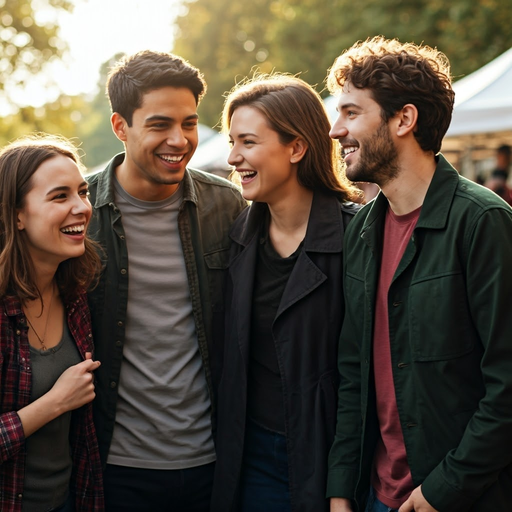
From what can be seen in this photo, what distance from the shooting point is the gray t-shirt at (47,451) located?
10.5 ft

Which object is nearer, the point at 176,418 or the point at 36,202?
the point at 36,202

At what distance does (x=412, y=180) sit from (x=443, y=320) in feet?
1.95

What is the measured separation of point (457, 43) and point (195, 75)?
1540 cm

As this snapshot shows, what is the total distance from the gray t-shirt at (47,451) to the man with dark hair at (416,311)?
1163 mm

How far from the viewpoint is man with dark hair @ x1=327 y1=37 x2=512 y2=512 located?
2.66 meters

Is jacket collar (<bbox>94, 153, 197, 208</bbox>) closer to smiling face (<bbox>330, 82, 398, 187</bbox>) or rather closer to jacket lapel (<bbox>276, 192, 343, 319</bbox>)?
jacket lapel (<bbox>276, 192, 343, 319</bbox>)

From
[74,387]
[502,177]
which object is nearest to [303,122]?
[74,387]

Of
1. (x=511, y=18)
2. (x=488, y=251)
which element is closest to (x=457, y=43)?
(x=511, y=18)

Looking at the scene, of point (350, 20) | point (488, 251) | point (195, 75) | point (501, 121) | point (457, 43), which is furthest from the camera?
point (350, 20)

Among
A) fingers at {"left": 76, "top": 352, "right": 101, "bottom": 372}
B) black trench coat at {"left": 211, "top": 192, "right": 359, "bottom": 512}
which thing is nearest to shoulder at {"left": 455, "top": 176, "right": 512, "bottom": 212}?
black trench coat at {"left": 211, "top": 192, "right": 359, "bottom": 512}

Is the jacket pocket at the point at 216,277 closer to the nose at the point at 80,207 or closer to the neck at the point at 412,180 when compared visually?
the nose at the point at 80,207

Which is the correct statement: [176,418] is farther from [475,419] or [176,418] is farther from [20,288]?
[475,419]

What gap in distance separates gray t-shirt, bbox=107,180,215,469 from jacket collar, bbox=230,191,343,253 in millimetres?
398

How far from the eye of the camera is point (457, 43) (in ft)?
58.9
